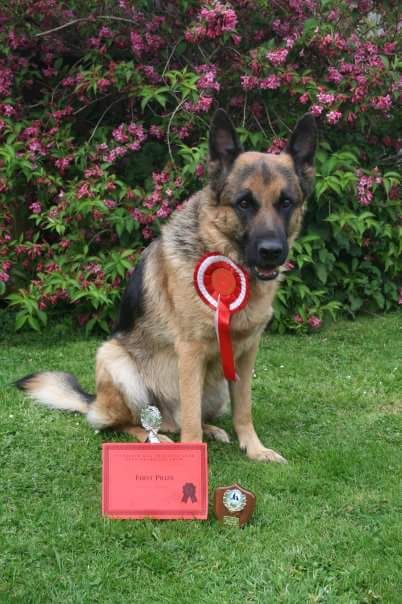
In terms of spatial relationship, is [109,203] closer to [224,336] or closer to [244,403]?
[244,403]

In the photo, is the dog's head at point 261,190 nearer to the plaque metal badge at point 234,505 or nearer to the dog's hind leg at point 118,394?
the dog's hind leg at point 118,394

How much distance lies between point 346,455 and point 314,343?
255cm

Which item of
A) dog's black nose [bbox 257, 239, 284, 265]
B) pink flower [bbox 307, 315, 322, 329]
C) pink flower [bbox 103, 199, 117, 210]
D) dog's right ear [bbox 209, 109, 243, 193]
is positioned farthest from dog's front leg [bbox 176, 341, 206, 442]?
pink flower [bbox 307, 315, 322, 329]

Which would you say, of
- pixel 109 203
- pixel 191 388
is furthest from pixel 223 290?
pixel 109 203

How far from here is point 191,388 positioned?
357cm

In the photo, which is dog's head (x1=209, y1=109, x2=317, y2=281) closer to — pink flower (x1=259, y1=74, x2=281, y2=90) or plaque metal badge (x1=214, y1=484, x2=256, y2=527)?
plaque metal badge (x1=214, y1=484, x2=256, y2=527)

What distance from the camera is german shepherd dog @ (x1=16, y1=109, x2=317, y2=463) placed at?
3428mm

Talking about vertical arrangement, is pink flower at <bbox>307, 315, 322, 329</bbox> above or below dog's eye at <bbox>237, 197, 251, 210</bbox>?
below

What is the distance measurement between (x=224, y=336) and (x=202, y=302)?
221 mm

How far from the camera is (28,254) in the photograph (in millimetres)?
6352

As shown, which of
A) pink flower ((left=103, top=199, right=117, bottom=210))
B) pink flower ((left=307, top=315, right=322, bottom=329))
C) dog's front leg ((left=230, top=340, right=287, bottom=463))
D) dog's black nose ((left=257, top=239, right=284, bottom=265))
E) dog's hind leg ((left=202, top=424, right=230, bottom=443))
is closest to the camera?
dog's black nose ((left=257, top=239, right=284, bottom=265))

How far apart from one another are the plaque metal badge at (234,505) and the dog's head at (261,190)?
1108 millimetres

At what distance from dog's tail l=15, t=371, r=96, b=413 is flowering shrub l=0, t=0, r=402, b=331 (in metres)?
1.39

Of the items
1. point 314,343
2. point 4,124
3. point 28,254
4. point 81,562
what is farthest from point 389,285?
point 81,562
